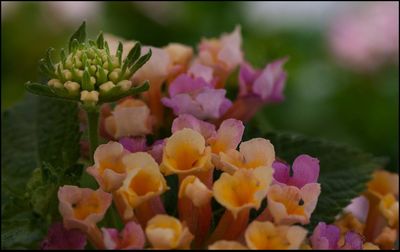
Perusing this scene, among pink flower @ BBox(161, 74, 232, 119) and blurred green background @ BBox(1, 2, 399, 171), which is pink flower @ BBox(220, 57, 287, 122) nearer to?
pink flower @ BBox(161, 74, 232, 119)

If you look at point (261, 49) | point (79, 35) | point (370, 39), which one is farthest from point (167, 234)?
point (370, 39)

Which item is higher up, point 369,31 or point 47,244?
point 369,31

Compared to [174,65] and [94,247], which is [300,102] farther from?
[94,247]

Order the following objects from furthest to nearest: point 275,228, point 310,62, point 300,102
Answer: point 310,62
point 300,102
point 275,228

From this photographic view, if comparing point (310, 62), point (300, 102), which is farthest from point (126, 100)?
point (310, 62)

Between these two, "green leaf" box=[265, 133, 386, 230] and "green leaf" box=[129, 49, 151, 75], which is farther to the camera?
"green leaf" box=[265, 133, 386, 230]

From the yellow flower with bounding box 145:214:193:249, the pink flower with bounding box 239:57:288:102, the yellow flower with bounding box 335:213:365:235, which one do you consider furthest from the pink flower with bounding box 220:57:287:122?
the yellow flower with bounding box 145:214:193:249
